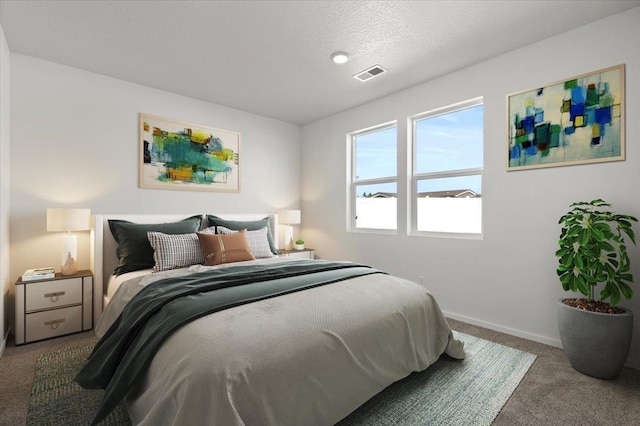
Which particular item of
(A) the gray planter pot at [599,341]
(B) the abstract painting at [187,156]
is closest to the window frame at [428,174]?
(A) the gray planter pot at [599,341]

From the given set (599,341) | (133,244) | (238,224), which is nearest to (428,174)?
(599,341)

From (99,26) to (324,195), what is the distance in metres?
3.08

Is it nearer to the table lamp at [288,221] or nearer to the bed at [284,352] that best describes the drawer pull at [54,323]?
the bed at [284,352]

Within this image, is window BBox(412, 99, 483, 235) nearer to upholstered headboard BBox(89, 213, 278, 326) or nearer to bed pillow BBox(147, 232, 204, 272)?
bed pillow BBox(147, 232, 204, 272)

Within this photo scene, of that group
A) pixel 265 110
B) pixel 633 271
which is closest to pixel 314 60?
pixel 265 110

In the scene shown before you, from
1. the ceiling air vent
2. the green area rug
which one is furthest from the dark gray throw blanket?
the ceiling air vent

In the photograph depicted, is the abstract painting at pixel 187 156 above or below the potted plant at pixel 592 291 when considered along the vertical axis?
above

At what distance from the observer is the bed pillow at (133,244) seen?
9.18 ft

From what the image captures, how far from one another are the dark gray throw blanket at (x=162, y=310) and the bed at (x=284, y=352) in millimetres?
12

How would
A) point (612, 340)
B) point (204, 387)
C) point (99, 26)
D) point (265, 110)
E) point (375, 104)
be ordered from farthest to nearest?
1. point (265, 110)
2. point (375, 104)
3. point (99, 26)
4. point (612, 340)
5. point (204, 387)

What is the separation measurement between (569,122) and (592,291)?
1.32 metres

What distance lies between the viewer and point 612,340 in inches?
78.4

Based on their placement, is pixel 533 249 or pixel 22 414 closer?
pixel 22 414

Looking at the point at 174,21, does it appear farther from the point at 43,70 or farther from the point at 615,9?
the point at 615,9
